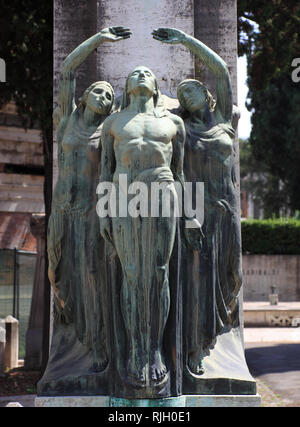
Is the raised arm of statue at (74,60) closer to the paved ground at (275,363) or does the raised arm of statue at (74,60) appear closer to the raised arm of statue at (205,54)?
A: the raised arm of statue at (205,54)

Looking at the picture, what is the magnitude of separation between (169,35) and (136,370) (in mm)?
2351

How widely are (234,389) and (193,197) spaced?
134 centimetres

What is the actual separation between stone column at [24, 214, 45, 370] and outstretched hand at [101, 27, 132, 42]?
271 inches

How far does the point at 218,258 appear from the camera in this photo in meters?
4.95

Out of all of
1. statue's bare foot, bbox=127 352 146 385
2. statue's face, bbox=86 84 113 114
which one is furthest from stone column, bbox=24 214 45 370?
statue's bare foot, bbox=127 352 146 385

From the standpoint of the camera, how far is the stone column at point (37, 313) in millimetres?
11750

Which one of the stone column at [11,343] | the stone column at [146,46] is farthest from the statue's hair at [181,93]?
the stone column at [11,343]

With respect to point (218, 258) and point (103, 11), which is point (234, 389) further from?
point (103, 11)

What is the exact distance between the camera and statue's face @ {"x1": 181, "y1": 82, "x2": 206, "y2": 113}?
16.3ft

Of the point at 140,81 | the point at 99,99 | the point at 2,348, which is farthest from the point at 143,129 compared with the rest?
the point at 2,348

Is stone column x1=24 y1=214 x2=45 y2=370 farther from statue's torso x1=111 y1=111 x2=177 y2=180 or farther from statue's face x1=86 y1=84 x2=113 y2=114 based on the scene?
statue's torso x1=111 y1=111 x2=177 y2=180

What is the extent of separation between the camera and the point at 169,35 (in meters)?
5.00

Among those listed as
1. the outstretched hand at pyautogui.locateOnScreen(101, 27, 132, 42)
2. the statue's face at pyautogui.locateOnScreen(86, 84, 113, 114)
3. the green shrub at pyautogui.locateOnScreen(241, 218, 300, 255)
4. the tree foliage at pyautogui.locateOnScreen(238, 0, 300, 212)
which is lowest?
the statue's face at pyautogui.locateOnScreen(86, 84, 113, 114)

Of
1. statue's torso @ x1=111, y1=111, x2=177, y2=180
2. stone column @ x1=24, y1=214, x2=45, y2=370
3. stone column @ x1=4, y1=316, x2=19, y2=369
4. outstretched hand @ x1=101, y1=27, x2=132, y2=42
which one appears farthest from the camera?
stone column @ x1=4, y1=316, x2=19, y2=369
